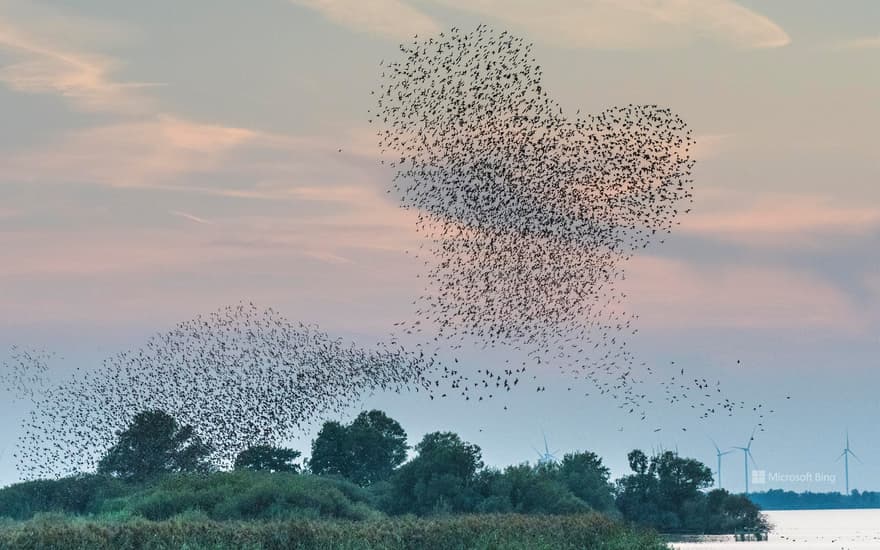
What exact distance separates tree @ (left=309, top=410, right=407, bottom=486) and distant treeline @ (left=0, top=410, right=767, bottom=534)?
170 millimetres

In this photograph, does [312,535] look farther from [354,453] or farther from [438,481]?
[354,453]

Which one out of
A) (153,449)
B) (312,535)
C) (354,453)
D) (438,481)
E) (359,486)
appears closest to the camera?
(312,535)

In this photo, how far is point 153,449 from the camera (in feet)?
507

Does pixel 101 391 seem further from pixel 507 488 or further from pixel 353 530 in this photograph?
pixel 353 530

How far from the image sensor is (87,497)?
12588 centimetres

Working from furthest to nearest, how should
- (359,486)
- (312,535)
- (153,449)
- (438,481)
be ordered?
(153,449), (359,486), (438,481), (312,535)

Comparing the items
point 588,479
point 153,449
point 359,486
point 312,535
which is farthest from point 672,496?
point 312,535

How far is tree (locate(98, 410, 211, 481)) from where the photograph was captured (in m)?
151

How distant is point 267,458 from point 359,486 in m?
26.4

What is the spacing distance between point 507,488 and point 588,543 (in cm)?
3830

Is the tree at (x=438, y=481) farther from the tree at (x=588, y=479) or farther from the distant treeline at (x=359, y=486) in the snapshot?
the tree at (x=588, y=479)

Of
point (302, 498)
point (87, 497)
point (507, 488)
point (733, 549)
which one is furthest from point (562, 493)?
point (87, 497)

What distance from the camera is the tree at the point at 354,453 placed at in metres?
170

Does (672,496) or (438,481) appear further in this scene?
(672,496)
